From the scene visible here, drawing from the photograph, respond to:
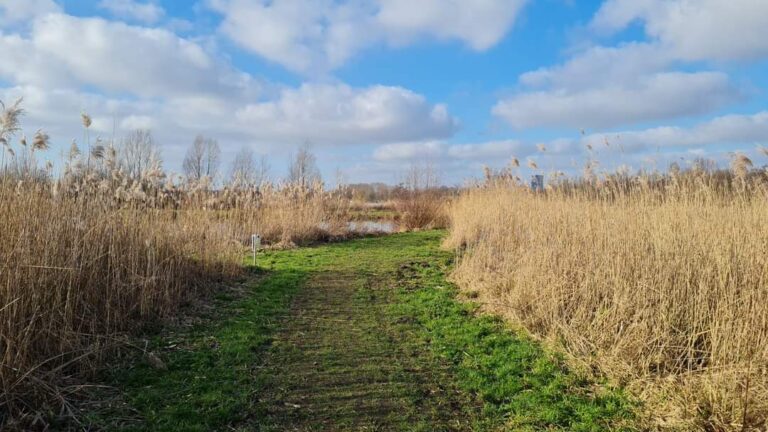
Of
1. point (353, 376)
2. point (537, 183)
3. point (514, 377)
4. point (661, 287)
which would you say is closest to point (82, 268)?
point (353, 376)

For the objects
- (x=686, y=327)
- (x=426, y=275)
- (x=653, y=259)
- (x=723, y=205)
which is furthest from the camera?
(x=426, y=275)

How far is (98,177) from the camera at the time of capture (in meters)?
5.11

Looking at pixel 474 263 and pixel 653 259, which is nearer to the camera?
pixel 653 259

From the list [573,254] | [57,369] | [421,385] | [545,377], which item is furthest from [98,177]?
[573,254]

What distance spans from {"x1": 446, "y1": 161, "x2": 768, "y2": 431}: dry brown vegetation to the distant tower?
2.60 ft

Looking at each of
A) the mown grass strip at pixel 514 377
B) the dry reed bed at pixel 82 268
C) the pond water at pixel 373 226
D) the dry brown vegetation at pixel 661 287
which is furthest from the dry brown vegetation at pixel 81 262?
the pond water at pixel 373 226

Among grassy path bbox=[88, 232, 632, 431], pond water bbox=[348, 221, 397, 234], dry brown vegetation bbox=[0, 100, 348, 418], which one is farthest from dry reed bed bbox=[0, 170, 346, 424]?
pond water bbox=[348, 221, 397, 234]

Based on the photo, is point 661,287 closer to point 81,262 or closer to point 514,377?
point 514,377

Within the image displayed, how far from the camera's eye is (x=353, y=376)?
12.5ft

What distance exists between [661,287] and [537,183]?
3.93 meters

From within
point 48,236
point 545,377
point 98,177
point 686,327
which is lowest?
point 545,377

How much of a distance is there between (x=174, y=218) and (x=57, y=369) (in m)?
4.26

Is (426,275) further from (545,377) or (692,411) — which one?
(692,411)

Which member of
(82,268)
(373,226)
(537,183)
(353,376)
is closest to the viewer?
(353,376)
